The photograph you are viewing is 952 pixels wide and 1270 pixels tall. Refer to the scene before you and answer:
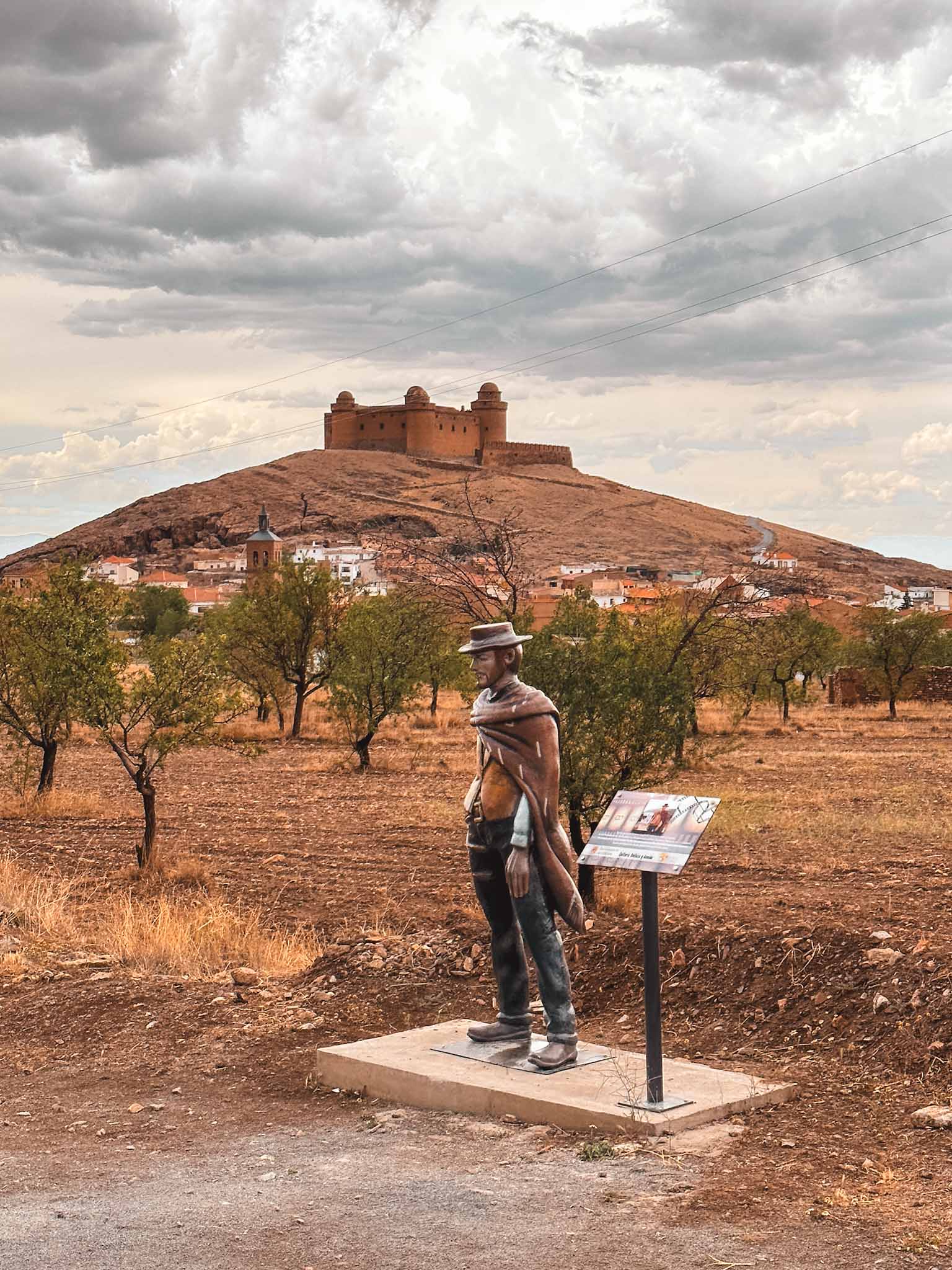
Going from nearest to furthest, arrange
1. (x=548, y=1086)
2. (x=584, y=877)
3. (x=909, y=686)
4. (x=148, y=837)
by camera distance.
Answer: (x=548, y=1086) → (x=584, y=877) → (x=148, y=837) → (x=909, y=686)

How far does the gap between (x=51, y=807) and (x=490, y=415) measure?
16105 cm

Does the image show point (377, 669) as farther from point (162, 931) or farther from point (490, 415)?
point (490, 415)

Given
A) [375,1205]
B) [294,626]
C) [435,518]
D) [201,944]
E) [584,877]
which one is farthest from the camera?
[435,518]

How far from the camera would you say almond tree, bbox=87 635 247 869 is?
14953mm

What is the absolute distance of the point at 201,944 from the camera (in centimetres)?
1023

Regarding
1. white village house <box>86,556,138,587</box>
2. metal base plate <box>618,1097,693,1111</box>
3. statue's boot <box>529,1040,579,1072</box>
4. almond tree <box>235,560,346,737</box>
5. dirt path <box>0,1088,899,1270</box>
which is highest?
white village house <box>86,556,138,587</box>

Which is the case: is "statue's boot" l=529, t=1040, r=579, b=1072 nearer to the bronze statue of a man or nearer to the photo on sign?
the bronze statue of a man

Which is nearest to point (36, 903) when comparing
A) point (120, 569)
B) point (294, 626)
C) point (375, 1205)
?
point (375, 1205)

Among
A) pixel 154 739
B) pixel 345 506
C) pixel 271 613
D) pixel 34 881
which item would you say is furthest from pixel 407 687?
pixel 345 506

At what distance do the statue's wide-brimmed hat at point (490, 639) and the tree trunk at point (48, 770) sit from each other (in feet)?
44.9

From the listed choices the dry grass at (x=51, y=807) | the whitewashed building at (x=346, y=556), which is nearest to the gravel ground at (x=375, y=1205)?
the dry grass at (x=51, y=807)

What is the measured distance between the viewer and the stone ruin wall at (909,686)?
142ft

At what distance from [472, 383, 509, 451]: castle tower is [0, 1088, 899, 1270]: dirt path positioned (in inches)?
6707

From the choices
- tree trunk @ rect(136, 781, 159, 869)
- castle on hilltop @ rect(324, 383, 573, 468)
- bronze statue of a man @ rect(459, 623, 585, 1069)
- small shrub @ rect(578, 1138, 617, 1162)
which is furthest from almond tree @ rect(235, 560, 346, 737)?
castle on hilltop @ rect(324, 383, 573, 468)
